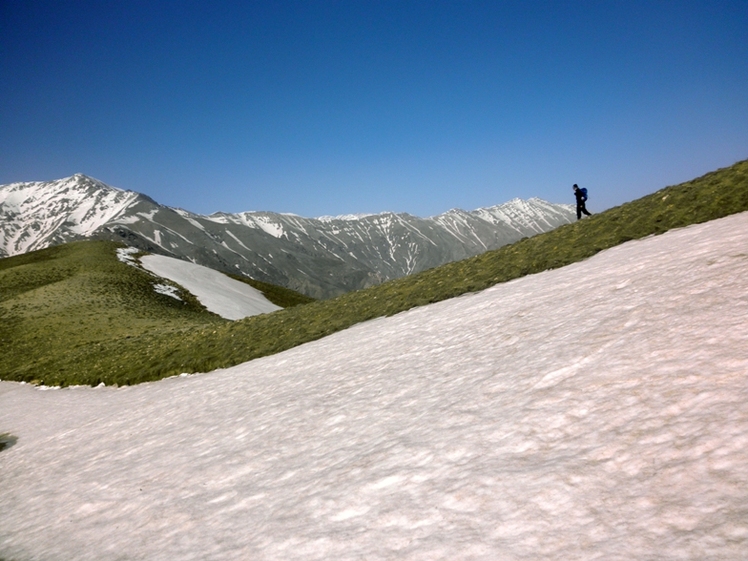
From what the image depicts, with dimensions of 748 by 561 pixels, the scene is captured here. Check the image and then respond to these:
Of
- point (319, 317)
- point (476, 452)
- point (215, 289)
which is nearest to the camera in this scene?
point (476, 452)

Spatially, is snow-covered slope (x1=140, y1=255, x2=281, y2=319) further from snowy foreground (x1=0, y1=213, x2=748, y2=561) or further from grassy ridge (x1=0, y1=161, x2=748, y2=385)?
snowy foreground (x1=0, y1=213, x2=748, y2=561)

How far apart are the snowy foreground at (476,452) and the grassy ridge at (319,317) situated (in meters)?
7.36

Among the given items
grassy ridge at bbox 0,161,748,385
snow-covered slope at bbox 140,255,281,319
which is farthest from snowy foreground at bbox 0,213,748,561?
snow-covered slope at bbox 140,255,281,319

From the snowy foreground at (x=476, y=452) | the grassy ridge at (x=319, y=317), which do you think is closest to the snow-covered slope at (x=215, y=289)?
the grassy ridge at (x=319, y=317)

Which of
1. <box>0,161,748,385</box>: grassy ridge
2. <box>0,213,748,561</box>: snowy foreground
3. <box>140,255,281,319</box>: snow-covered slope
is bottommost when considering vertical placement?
<box>0,213,748,561</box>: snowy foreground

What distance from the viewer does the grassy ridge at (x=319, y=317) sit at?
22125 millimetres

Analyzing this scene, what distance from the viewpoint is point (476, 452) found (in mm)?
6684

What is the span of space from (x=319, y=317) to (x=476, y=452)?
23.4 metres

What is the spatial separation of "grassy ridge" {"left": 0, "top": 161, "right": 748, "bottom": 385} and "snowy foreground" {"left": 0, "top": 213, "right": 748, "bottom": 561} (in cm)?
736

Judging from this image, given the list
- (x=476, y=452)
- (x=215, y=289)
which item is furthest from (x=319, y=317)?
(x=215, y=289)

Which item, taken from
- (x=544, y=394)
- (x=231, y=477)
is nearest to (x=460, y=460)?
(x=544, y=394)

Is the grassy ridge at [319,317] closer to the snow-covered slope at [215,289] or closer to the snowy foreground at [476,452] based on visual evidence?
the snowy foreground at [476,452]

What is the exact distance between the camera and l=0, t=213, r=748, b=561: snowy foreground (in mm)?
4793

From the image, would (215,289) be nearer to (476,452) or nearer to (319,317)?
(319,317)
